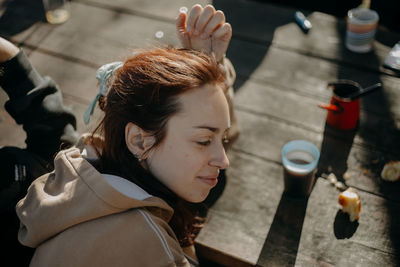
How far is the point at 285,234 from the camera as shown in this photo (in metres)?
1.45

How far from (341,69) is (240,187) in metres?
0.91

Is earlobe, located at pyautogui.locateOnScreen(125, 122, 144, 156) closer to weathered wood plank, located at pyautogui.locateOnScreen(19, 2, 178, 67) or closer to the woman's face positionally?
the woman's face

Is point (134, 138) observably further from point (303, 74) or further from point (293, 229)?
point (303, 74)

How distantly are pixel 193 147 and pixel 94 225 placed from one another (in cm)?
34

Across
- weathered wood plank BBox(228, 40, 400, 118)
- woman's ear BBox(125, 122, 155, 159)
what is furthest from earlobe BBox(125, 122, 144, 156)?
weathered wood plank BBox(228, 40, 400, 118)

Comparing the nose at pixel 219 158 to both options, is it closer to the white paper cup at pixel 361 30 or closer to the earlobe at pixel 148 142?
the earlobe at pixel 148 142

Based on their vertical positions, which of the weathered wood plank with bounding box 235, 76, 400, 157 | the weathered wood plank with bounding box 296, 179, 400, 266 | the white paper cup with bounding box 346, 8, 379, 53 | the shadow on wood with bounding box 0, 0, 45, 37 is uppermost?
the white paper cup with bounding box 346, 8, 379, 53

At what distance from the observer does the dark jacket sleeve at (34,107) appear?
1564 millimetres

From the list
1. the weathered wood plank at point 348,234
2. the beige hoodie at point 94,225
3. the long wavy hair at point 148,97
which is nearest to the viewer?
the beige hoodie at point 94,225

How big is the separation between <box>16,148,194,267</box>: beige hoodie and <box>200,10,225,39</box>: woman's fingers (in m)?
0.63

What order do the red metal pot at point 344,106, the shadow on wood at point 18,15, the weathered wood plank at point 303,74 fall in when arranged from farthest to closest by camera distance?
the shadow on wood at point 18,15, the weathered wood plank at point 303,74, the red metal pot at point 344,106

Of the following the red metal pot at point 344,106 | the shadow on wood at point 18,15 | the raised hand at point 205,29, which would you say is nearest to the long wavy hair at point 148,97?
the raised hand at point 205,29

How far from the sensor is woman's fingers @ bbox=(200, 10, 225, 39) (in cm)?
143

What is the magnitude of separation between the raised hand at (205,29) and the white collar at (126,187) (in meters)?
0.55
